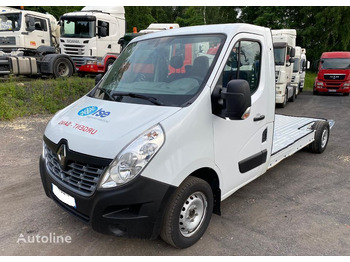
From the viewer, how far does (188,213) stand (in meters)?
2.80

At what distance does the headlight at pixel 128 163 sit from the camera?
2352 millimetres

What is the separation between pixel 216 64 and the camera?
2936mm

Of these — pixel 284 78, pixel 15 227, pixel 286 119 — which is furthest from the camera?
pixel 284 78

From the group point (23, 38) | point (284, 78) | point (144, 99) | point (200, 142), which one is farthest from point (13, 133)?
point (284, 78)

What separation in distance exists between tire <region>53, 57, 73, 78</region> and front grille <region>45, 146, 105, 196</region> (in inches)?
399

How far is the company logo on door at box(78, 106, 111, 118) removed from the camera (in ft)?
9.35

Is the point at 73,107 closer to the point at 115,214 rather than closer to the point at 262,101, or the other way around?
the point at 115,214

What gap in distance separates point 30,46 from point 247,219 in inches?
517

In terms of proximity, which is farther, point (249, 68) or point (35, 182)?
point (35, 182)

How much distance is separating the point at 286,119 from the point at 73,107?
15.8 ft

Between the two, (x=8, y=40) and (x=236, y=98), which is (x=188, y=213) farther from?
(x=8, y=40)

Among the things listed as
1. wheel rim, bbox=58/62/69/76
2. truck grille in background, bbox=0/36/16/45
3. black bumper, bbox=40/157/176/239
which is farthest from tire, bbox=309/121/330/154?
truck grille in background, bbox=0/36/16/45
